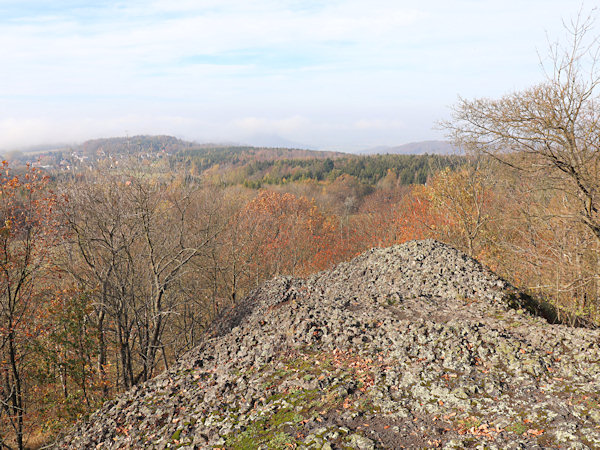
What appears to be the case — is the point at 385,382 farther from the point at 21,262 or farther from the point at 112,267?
the point at 21,262

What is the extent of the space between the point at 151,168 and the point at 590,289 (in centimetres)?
1658

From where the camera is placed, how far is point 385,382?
22.5ft

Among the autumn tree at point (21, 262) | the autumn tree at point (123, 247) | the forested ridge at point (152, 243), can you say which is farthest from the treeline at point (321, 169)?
the autumn tree at point (21, 262)

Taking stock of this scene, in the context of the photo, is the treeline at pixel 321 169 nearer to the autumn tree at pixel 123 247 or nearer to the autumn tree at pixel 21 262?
the autumn tree at pixel 123 247

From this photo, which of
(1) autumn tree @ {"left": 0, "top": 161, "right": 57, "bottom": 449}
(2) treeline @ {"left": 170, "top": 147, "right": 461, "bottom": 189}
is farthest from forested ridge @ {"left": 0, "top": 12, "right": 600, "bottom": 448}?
(2) treeline @ {"left": 170, "top": 147, "right": 461, "bottom": 189}

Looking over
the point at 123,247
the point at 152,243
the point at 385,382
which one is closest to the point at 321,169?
the point at 152,243

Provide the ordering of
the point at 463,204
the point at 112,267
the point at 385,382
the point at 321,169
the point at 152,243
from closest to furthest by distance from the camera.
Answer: the point at 385,382
the point at 112,267
the point at 152,243
the point at 463,204
the point at 321,169

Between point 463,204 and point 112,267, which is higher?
point 463,204

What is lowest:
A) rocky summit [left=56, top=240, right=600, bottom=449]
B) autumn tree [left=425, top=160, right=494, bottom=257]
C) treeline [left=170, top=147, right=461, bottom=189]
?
rocky summit [left=56, top=240, right=600, bottom=449]

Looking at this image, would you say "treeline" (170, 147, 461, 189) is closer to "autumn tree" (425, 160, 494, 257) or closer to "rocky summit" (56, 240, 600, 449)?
"autumn tree" (425, 160, 494, 257)

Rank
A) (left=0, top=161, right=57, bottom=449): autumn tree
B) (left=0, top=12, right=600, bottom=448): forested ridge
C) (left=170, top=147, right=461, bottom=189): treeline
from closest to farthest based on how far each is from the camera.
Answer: (left=0, top=12, right=600, bottom=448): forested ridge < (left=0, top=161, right=57, bottom=449): autumn tree < (left=170, top=147, right=461, bottom=189): treeline

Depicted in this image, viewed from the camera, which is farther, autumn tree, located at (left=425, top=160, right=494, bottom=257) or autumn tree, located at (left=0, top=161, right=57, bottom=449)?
autumn tree, located at (left=425, top=160, right=494, bottom=257)

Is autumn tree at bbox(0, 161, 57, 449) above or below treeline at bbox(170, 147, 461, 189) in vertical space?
below

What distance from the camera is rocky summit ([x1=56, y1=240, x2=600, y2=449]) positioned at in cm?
548
